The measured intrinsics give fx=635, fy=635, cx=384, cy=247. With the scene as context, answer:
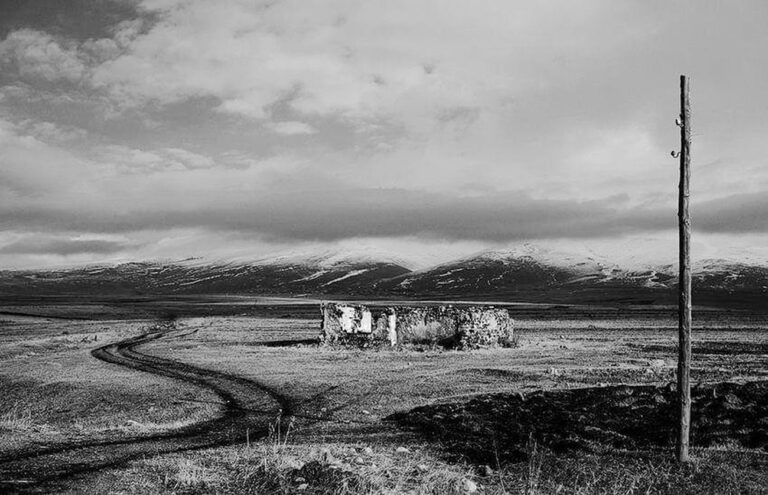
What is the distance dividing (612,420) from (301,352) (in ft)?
67.1

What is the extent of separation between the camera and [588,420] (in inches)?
520

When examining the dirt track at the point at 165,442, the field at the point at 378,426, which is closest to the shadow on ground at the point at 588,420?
the field at the point at 378,426

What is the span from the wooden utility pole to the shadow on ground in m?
1.46

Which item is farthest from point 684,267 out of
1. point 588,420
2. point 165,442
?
point 165,442

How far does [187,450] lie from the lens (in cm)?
1184

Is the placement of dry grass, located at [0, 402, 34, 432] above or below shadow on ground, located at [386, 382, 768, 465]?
below

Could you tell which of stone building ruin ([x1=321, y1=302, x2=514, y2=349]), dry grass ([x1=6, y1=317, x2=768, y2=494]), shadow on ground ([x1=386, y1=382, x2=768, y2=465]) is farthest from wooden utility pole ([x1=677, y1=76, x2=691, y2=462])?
stone building ruin ([x1=321, y1=302, x2=514, y2=349])

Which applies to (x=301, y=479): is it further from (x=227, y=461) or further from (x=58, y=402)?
(x=58, y=402)

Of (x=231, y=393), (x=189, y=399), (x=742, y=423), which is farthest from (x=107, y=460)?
(x=742, y=423)

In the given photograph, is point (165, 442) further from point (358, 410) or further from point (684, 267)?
point (684, 267)

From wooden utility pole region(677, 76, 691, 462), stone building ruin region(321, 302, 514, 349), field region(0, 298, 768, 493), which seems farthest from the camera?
stone building ruin region(321, 302, 514, 349)

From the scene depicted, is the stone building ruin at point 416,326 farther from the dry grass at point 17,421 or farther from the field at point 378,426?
the dry grass at point 17,421

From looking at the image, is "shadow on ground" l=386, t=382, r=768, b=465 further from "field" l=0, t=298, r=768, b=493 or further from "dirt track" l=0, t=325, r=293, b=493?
"dirt track" l=0, t=325, r=293, b=493

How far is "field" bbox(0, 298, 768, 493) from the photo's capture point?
9547 mm
